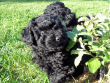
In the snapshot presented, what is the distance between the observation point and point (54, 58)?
85.9 inches

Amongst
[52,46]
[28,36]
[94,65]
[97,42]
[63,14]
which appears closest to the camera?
[94,65]

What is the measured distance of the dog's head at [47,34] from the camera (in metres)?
2.02

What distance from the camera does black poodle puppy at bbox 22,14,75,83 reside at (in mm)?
2043

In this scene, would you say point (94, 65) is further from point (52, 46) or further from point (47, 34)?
point (47, 34)

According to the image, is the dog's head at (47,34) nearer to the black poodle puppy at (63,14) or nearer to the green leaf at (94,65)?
the green leaf at (94,65)

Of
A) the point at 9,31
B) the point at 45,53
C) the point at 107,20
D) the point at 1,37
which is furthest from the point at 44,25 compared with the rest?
the point at 9,31

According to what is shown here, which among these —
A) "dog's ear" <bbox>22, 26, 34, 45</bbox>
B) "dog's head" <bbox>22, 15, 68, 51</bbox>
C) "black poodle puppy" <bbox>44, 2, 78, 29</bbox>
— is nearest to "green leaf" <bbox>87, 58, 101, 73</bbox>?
"dog's head" <bbox>22, 15, 68, 51</bbox>

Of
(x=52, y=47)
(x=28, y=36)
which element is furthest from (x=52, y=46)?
(x=28, y=36)

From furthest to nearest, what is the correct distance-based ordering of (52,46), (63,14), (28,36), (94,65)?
(63,14) → (28,36) → (52,46) → (94,65)

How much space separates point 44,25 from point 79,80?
3.00 feet

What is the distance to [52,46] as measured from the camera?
2.05 metres

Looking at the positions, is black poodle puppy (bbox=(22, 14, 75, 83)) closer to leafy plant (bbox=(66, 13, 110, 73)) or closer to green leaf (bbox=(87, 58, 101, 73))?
leafy plant (bbox=(66, 13, 110, 73))

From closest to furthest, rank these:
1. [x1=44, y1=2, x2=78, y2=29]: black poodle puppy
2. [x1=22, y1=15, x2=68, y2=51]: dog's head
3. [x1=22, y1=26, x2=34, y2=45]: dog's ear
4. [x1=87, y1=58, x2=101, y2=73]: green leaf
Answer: [x1=87, y1=58, x2=101, y2=73]: green leaf < [x1=22, y1=15, x2=68, y2=51]: dog's head < [x1=22, y1=26, x2=34, y2=45]: dog's ear < [x1=44, y1=2, x2=78, y2=29]: black poodle puppy

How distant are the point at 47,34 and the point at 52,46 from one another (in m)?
0.18
